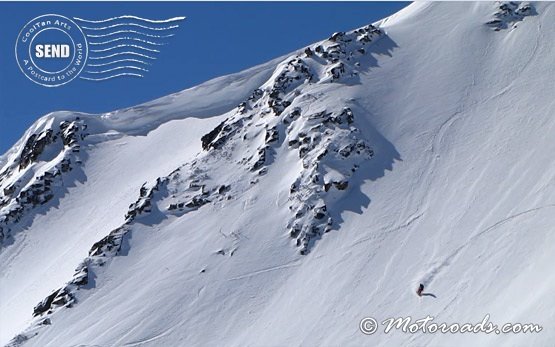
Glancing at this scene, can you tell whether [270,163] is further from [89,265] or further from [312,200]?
[89,265]

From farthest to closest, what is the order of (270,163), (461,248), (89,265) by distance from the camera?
(270,163) → (89,265) → (461,248)

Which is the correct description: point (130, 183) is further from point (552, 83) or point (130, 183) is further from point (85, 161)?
point (552, 83)

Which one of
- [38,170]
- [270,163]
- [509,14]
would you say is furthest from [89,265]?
[509,14]

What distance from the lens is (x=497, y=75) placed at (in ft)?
182

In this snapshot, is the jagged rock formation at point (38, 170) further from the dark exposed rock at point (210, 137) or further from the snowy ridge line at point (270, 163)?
the dark exposed rock at point (210, 137)

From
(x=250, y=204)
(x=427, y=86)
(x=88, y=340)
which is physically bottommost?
(x=88, y=340)

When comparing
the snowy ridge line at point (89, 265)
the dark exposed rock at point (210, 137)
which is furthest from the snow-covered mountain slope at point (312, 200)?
the dark exposed rock at point (210, 137)

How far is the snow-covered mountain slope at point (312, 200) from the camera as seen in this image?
133 feet

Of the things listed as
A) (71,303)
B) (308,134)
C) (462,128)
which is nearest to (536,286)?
(462,128)

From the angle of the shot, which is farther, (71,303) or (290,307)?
(71,303)

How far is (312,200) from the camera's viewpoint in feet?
158

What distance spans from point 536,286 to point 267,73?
114 ft

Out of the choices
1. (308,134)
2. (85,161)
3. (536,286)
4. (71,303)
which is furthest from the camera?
(85,161)

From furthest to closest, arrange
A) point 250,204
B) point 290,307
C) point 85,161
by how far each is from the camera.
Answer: point 85,161 → point 250,204 → point 290,307
